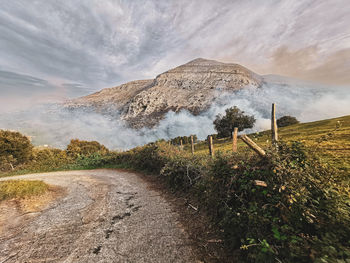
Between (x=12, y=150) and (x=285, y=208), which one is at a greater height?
(x=12, y=150)

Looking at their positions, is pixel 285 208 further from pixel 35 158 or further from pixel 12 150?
pixel 12 150

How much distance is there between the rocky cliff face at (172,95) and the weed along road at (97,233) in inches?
4249

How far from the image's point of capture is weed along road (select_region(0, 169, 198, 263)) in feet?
11.3

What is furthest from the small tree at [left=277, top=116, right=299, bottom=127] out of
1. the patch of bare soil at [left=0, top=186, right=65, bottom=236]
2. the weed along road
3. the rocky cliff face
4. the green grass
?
the green grass

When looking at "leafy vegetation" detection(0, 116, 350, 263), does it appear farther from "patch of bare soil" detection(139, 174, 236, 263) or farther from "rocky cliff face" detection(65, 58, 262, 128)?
"rocky cliff face" detection(65, 58, 262, 128)

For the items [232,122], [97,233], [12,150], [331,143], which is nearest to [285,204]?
[97,233]

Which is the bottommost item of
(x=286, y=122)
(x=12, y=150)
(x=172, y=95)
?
(x=12, y=150)

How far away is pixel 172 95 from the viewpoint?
130750 millimetres

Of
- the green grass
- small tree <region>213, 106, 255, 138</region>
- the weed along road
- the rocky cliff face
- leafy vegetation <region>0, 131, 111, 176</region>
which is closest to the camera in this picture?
the weed along road

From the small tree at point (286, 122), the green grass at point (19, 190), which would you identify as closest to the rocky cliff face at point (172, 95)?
the small tree at point (286, 122)

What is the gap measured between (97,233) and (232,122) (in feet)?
198

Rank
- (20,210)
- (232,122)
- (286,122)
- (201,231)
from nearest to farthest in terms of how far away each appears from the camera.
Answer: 1. (201,231)
2. (20,210)
3. (232,122)
4. (286,122)

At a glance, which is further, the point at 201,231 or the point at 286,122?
the point at 286,122

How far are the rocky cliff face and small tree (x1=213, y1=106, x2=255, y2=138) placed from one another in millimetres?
63014
